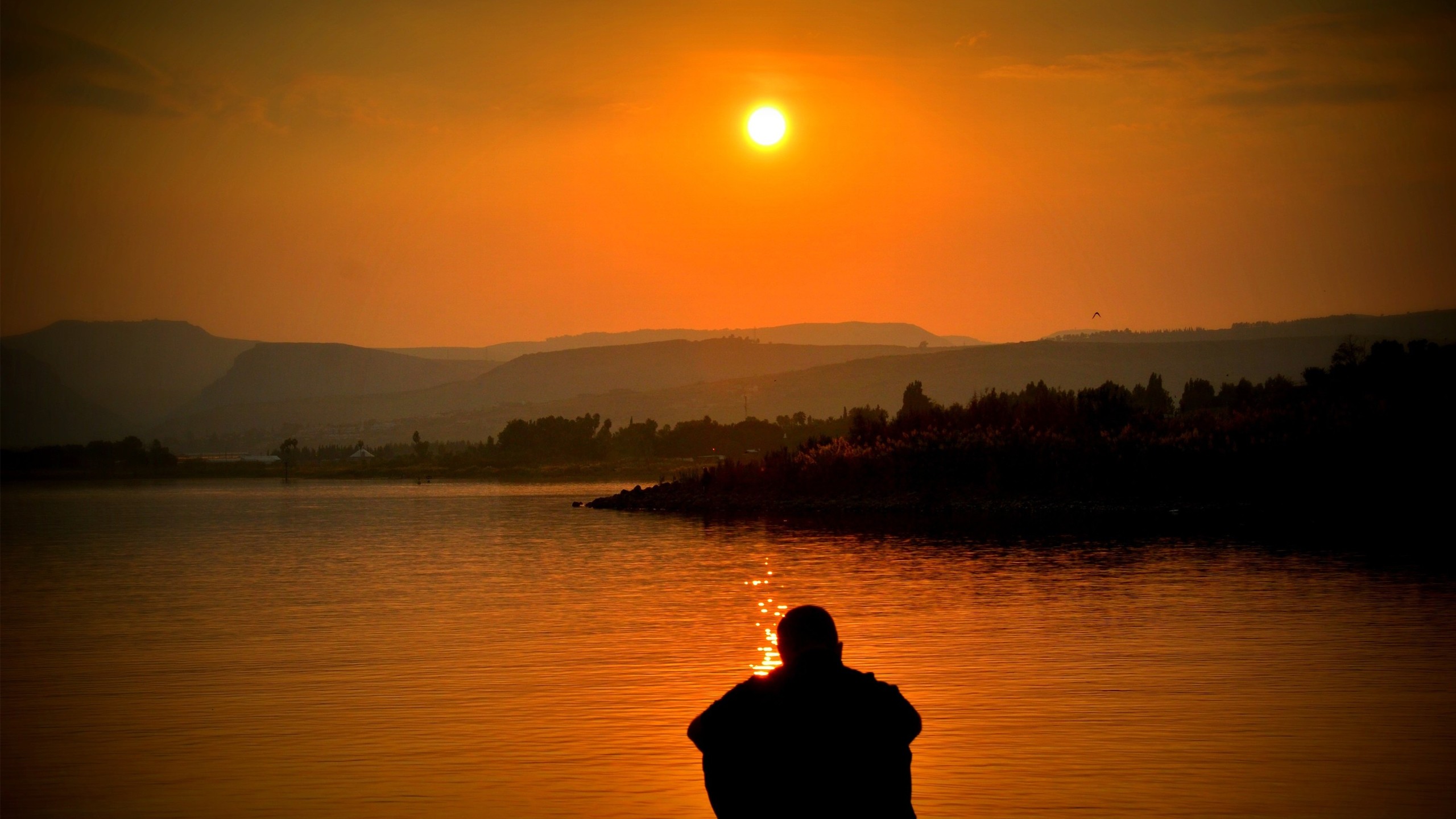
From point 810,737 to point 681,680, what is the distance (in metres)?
11.3

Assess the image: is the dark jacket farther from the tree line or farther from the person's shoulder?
the tree line

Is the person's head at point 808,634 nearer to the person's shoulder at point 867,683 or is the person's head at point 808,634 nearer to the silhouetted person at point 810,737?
the silhouetted person at point 810,737

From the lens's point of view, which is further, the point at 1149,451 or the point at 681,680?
the point at 1149,451

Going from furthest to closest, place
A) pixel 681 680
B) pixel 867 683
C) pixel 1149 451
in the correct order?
1. pixel 1149 451
2. pixel 681 680
3. pixel 867 683

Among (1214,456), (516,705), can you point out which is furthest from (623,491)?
(516,705)

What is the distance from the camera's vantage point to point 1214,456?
51.8 meters

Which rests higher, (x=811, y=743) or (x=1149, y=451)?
(x=1149, y=451)

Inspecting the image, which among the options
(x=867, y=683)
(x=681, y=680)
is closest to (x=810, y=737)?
(x=867, y=683)

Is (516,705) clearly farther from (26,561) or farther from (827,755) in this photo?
(26,561)

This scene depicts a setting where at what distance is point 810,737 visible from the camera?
6.23 metres

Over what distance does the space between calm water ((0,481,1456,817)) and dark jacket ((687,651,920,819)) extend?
11 cm

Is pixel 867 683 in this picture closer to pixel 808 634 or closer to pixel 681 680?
pixel 808 634

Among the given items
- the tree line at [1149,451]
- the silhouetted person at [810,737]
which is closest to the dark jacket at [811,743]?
the silhouetted person at [810,737]

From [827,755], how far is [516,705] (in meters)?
10.3
